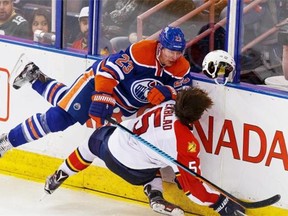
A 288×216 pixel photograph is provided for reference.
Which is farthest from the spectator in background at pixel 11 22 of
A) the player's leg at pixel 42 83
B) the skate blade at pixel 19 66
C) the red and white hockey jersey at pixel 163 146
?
the red and white hockey jersey at pixel 163 146

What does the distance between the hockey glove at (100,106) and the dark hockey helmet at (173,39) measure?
372 mm

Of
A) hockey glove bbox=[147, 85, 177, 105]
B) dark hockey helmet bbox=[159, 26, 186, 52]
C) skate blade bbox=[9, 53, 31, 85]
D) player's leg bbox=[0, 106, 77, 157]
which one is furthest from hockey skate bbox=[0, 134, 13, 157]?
dark hockey helmet bbox=[159, 26, 186, 52]

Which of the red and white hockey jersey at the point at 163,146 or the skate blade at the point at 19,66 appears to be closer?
the red and white hockey jersey at the point at 163,146

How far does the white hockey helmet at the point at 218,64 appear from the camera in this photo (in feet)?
18.2

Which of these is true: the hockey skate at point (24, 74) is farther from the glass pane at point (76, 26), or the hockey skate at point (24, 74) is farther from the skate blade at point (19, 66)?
the glass pane at point (76, 26)

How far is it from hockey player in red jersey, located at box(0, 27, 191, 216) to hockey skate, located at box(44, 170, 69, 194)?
0.22 m

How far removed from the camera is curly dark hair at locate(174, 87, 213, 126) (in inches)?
217

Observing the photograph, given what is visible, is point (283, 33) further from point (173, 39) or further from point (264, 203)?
point (264, 203)

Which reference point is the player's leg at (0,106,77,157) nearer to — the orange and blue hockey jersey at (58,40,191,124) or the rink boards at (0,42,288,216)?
the rink boards at (0,42,288,216)

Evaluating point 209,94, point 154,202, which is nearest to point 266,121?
point 209,94

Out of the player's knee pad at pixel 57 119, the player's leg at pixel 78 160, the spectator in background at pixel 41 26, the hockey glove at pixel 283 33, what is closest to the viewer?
the hockey glove at pixel 283 33

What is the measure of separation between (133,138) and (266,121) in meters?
0.65

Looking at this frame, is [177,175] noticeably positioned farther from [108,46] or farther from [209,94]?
[108,46]

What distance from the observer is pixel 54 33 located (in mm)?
6258
